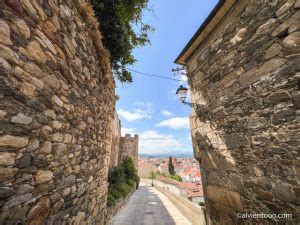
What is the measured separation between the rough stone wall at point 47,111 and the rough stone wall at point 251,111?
90.8 inches

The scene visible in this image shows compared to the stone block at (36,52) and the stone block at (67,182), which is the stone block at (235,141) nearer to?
the stone block at (67,182)

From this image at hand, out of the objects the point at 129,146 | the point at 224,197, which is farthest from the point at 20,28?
the point at 129,146

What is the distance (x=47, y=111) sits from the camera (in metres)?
1.91

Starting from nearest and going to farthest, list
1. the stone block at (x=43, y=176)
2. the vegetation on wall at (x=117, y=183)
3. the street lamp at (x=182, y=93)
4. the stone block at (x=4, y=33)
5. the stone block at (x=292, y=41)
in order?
1. the stone block at (x=4, y=33)
2. the stone block at (x=43, y=176)
3. the stone block at (x=292, y=41)
4. the street lamp at (x=182, y=93)
5. the vegetation on wall at (x=117, y=183)

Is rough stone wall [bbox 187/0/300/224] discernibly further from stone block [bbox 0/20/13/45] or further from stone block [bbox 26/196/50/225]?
stone block [bbox 0/20/13/45]

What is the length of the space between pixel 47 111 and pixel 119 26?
3.58 metres

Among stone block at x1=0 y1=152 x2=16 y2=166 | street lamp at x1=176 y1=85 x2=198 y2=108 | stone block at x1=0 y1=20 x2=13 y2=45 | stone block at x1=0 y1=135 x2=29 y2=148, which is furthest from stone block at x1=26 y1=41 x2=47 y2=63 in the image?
street lamp at x1=176 y1=85 x2=198 y2=108

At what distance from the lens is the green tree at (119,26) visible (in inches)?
174

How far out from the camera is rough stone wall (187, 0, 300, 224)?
207cm

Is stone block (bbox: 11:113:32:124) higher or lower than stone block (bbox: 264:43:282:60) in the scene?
lower

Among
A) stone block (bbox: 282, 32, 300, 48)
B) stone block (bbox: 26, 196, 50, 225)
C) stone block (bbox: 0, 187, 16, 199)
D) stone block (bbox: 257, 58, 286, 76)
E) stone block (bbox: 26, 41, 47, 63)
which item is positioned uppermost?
stone block (bbox: 282, 32, 300, 48)

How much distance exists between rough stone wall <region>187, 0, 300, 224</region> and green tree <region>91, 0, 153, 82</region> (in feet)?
7.46

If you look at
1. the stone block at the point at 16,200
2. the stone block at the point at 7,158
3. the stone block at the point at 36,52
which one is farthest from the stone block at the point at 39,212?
the stone block at the point at 36,52

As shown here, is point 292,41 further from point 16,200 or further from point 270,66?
point 16,200
